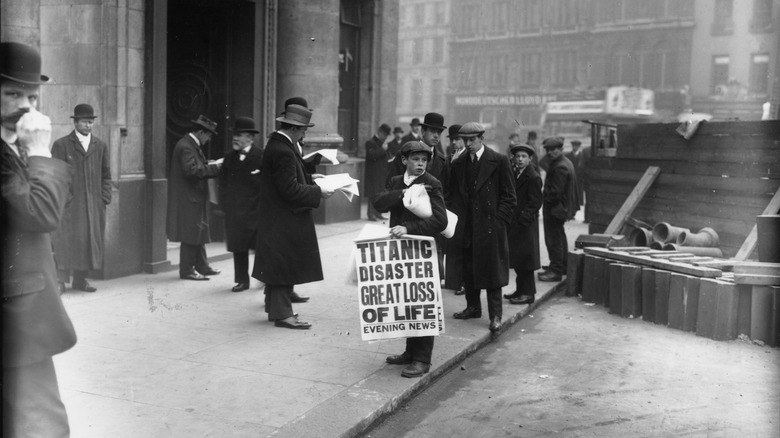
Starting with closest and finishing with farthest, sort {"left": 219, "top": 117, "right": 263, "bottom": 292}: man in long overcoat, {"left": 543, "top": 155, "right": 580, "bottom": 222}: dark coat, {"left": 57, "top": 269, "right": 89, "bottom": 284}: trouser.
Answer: {"left": 57, "top": 269, "right": 89, "bottom": 284}: trouser < {"left": 219, "top": 117, "right": 263, "bottom": 292}: man in long overcoat < {"left": 543, "top": 155, "right": 580, "bottom": 222}: dark coat

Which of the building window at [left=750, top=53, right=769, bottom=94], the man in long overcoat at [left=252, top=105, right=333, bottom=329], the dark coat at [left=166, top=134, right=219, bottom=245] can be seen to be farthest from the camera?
the building window at [left=750, top=53, right=769, bottom=94]

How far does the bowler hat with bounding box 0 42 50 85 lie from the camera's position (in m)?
3.39

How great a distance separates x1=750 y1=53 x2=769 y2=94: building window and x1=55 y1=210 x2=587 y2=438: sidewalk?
43.1 meters

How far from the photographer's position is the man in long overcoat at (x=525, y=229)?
31.4 ft

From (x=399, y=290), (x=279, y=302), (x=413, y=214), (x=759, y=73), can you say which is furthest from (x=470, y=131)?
(x=759, y=73)

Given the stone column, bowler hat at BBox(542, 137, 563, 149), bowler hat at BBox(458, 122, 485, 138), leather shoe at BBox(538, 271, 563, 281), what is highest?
the stone column

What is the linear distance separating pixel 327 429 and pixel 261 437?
420mm

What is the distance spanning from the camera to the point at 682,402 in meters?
6.25

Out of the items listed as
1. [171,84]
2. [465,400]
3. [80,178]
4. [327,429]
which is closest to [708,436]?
[465,400]

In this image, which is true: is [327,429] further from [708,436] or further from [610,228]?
[610,228]

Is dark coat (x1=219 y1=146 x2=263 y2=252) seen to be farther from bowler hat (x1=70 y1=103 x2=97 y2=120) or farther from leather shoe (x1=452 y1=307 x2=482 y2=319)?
leather shoe (x1=452 y1=307 x2=482 y2=319)

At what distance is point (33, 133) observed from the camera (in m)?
3.45

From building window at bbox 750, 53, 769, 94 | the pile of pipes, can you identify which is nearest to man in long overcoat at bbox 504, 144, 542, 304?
the pile of pipes

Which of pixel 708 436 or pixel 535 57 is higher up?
pixel 535 57
